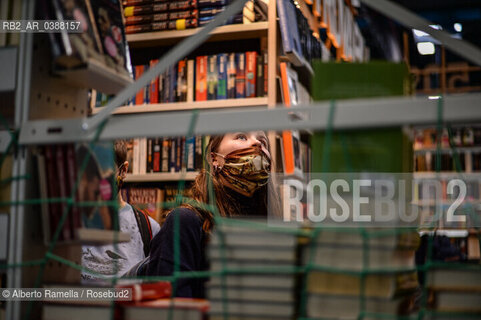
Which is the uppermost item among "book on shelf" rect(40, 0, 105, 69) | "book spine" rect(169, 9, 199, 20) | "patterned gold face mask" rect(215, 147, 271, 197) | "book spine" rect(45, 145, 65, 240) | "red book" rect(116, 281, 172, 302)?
"book spine" rect(169, 9, 199, 20)

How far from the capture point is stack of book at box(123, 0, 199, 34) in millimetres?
2973

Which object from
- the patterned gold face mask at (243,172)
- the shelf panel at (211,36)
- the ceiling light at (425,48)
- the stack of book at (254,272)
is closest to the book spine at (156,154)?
the shelf panel at (211,36)

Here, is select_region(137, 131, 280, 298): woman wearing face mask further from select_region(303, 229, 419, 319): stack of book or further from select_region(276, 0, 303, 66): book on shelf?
select_region(303, 229, 419, 319): stack of book

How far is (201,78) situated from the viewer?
2984 mm

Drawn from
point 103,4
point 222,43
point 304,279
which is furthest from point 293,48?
point 304,279

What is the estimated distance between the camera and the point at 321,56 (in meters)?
3.59

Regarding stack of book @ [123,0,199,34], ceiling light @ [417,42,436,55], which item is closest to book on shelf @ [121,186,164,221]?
stack of book @ [123,0,199,34]

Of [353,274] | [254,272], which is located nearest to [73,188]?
[254,272]

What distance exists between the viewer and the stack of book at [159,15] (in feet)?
9.75

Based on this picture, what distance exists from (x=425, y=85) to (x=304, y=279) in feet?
19.7

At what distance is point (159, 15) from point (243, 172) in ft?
4.56

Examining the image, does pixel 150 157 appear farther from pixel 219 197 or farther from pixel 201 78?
pixel 219 197

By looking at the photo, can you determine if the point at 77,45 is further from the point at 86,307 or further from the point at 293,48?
the point at 293,48

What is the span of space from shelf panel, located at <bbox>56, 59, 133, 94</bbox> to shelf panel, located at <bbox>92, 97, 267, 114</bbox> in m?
1.58
